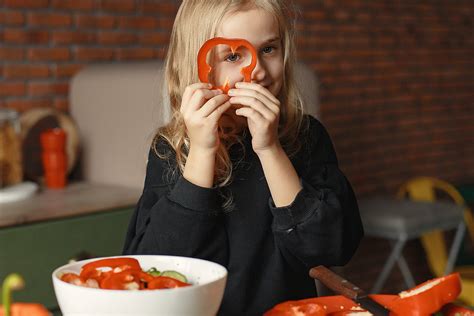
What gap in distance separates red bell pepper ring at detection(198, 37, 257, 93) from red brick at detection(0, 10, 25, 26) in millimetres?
1556

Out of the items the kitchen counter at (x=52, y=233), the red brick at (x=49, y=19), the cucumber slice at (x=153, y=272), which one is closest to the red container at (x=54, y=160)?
the kitchen counter at (x=52, y=233)

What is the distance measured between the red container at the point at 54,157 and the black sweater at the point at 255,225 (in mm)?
1130

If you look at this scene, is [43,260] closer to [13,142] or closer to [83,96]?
[13,142]

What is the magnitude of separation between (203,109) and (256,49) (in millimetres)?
145

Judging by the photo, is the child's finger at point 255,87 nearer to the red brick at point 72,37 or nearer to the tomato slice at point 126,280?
the tomato slice at point 126,280

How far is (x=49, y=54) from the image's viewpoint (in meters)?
2.73

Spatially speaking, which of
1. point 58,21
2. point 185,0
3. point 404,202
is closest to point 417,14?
point 404,202

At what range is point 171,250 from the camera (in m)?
1.29

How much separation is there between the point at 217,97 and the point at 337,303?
383 mm

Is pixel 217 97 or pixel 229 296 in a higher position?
pixel 217 97

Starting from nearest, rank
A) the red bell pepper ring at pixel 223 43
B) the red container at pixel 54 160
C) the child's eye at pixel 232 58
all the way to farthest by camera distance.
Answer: the red bell pepper ring at pixel 223 43 → the child's eye at pixel 232 58 → the red container at pixel 54 160

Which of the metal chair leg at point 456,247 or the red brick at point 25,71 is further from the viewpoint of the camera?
the metal chair leg at point 456,247

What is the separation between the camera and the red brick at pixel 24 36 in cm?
261

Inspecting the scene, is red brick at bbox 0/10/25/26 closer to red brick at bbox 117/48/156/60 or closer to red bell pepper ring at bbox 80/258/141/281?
red brick at bbox 117/48/156/60
